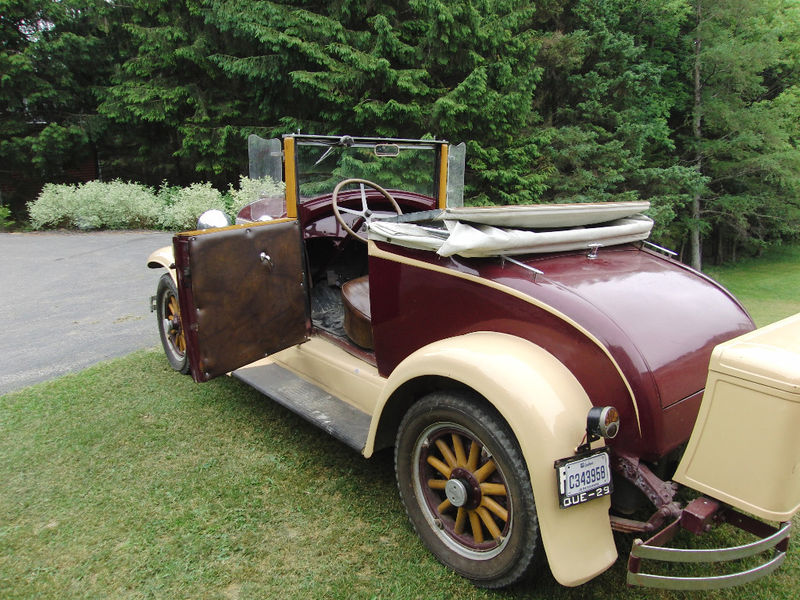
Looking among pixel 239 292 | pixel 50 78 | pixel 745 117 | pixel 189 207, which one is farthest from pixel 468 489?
pixel 50 78

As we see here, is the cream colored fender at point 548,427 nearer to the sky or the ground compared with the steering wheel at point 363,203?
nearer to the ground

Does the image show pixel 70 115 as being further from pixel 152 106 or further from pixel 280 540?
pixel 280 540

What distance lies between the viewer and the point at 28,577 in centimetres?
216

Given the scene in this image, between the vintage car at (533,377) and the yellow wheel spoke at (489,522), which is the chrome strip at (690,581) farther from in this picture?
the yellow wheel spoke at (489,522)

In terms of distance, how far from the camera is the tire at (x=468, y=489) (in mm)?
1867

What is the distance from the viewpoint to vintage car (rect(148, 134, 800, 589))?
164cm

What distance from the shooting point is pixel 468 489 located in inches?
81.2

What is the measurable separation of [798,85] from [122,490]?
19883 mm

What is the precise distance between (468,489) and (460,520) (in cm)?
17

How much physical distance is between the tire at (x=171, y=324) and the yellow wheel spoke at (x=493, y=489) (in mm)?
2675

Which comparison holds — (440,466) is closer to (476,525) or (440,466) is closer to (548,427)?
(476,525)

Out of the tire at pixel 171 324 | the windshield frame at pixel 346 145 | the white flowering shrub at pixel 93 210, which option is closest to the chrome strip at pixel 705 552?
the windshield frame at pixel 346 145

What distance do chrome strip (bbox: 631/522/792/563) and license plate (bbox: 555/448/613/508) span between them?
0.65 feet

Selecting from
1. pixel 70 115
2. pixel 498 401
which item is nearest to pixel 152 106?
pixel 70 115
